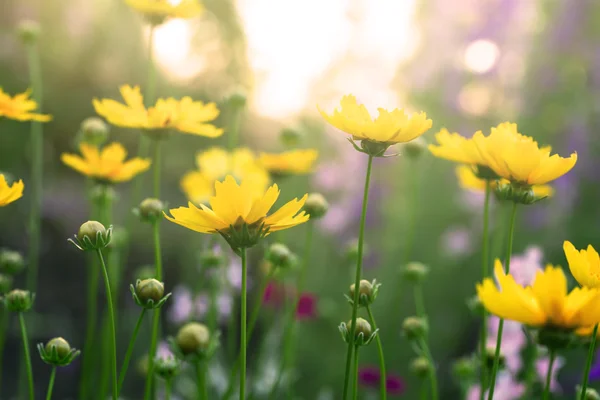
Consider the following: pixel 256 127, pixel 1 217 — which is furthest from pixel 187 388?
pixel 256 127

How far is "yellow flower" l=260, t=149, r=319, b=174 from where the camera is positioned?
114cm

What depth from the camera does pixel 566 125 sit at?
2939mm

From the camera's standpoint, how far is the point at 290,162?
1.15 m

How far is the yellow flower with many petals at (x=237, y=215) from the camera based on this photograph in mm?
591

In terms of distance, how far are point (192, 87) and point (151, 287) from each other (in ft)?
14.0

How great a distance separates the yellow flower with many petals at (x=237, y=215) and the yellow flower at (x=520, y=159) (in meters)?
0.22

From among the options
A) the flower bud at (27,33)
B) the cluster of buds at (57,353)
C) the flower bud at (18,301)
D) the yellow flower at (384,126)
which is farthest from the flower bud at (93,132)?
the yellow flower at (384,126)

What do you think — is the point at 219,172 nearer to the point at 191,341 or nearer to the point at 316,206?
the point at 316,206

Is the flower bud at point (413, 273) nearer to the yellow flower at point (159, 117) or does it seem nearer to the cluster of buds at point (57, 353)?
the yellow flower at point (159, 117)

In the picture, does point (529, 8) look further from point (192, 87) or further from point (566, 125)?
point (192, 87)

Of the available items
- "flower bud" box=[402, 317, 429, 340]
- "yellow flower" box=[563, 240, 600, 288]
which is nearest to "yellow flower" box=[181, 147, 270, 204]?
"flower bud" box=[402, 317, 429, 340]

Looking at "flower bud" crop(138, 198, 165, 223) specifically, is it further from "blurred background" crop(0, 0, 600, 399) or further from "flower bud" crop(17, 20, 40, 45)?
"blurred background" crop(0, 0, 600, 399)

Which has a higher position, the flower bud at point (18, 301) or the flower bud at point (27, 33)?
the flower bud at point (27, 33)

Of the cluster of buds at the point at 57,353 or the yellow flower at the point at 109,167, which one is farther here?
the yellow flower at the point at 109,167
